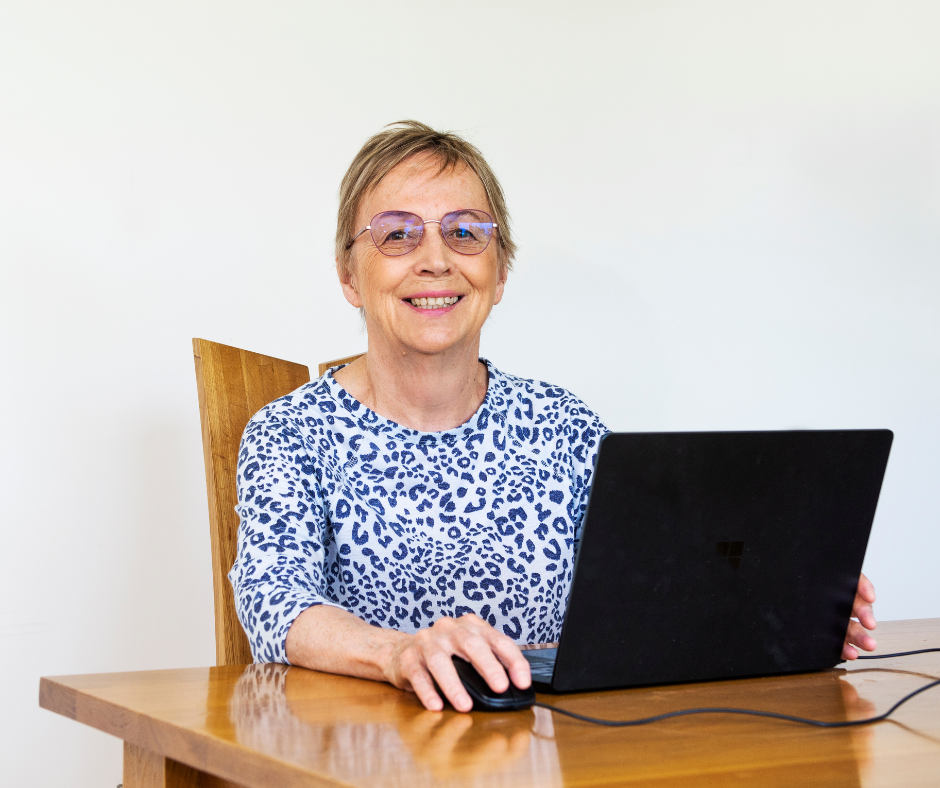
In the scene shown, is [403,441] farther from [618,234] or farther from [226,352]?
[618,234]

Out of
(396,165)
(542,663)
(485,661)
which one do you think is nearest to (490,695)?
(485,661)

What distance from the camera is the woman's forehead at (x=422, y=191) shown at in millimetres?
1598

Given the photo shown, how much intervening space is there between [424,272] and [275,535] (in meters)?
0.54

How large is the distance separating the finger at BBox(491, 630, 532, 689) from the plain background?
1535 millimetres

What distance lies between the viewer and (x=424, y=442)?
159 centimetres

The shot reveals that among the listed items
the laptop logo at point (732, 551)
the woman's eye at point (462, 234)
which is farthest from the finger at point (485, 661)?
the woman's eye at point (462, 234)

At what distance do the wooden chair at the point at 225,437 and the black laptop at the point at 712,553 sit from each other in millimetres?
648

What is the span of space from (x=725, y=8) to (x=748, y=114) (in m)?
0.33

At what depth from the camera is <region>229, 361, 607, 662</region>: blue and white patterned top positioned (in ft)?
4.75

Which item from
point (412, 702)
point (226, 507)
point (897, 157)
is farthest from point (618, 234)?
point (412, 702)

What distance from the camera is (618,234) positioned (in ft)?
9.18

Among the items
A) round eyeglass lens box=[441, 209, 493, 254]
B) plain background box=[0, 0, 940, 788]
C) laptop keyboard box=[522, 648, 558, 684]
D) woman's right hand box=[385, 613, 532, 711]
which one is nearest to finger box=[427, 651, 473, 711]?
woman's right hand box=[385, 613, 532, 711]

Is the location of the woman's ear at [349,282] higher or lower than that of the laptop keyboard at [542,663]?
higher

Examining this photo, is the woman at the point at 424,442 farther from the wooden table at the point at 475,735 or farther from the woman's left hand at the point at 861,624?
the woman's left hand at the point at 861,624
